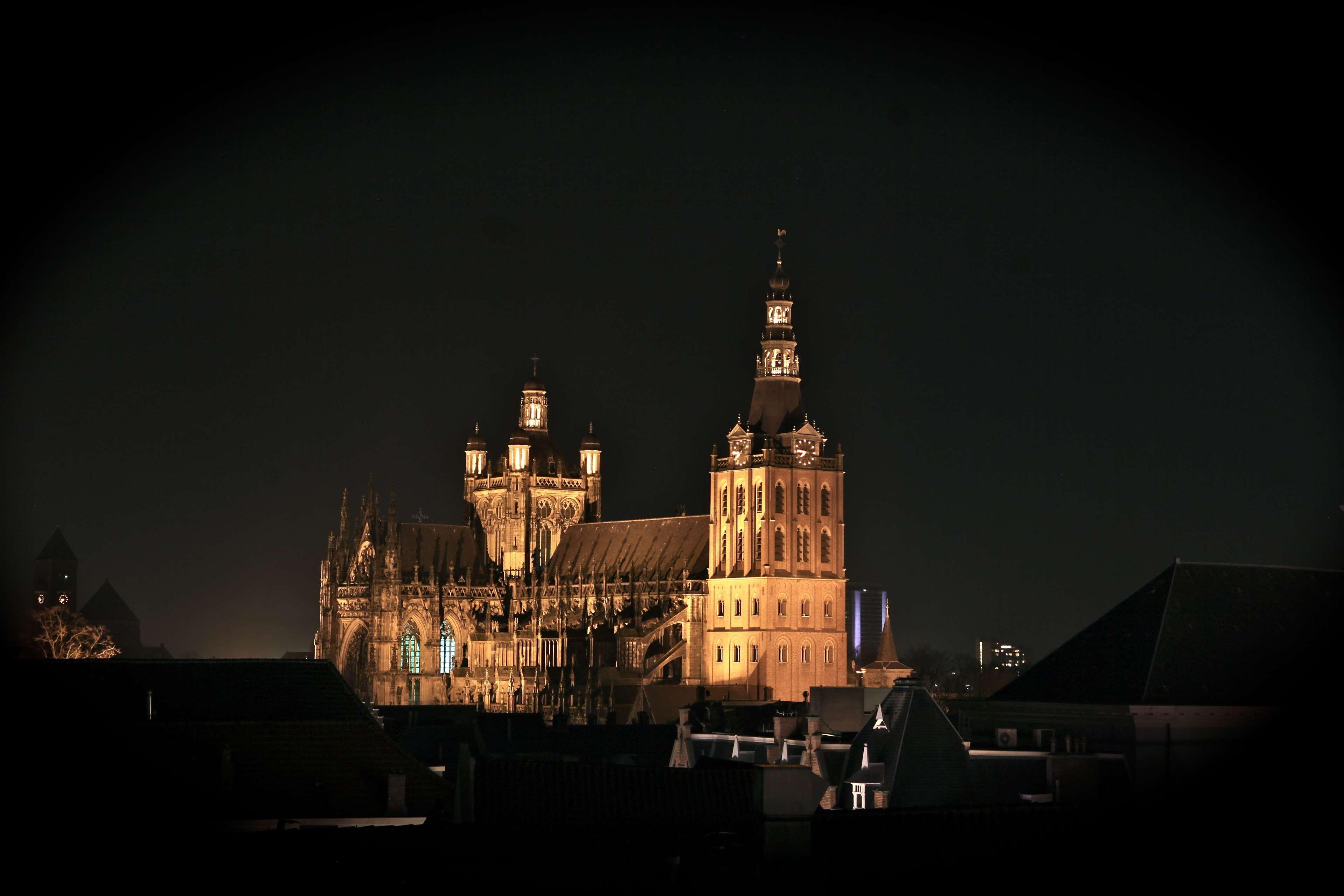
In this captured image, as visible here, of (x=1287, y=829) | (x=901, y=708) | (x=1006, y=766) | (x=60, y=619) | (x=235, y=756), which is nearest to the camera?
(x=1287, y=829)

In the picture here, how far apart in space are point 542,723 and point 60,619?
1558 inches

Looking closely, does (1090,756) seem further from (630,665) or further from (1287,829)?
(630,665)

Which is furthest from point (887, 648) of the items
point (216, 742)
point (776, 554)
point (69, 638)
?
point (216, 742)

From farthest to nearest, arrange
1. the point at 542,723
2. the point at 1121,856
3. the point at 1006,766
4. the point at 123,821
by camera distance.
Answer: the point at 542,723 → the point at 1006,766 → the point at 123,821 → the point at 1121,856

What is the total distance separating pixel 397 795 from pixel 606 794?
6866 millimetres

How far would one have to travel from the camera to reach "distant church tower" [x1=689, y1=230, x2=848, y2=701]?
181000mm

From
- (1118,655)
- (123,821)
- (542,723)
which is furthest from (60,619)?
(123,821)

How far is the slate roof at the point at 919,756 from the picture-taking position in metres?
69.5

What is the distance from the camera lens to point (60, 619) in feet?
446

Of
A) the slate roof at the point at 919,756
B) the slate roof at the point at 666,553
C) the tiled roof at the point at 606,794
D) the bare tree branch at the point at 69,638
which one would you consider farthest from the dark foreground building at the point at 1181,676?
the slate roof at the point at 666,553

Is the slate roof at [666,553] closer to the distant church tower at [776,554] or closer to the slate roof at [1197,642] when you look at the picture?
the distant church tower at [776,554]

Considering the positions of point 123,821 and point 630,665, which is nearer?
point 123,821

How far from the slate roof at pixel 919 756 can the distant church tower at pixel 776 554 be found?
107 m

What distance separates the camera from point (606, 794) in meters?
57.6
